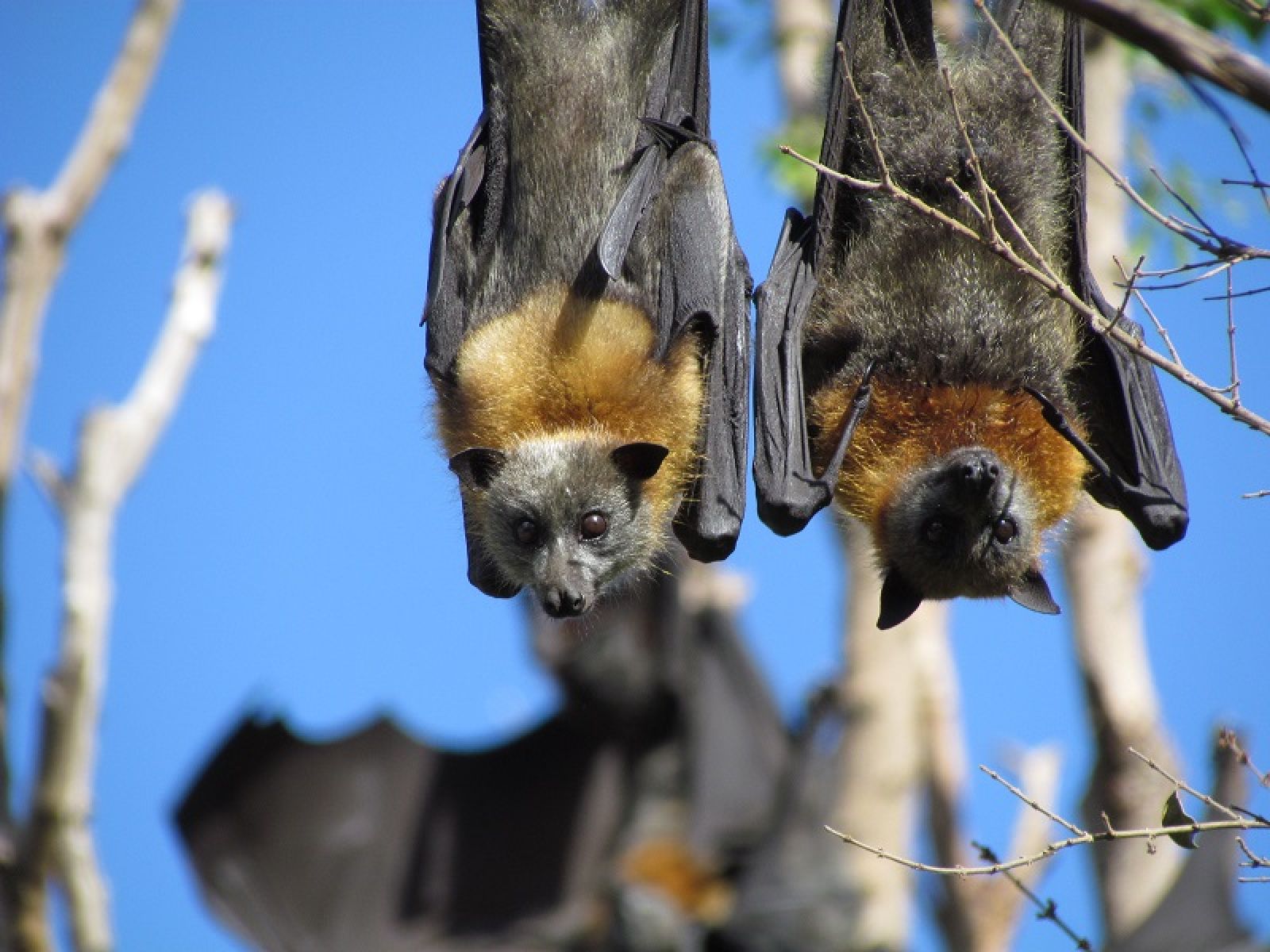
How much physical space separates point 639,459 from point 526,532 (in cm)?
52

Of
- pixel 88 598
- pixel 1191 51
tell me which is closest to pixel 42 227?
pixel 88 598

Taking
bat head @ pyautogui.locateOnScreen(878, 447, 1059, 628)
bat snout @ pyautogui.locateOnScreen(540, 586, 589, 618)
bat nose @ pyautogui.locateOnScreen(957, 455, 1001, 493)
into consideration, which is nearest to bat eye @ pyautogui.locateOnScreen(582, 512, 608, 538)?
bat snout @ pyautogui.locateOnScreen(540, 586, 589, 618)

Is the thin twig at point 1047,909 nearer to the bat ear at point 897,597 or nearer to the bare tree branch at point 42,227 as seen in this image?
the bat ear at point 897,597

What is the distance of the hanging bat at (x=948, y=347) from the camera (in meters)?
5.25

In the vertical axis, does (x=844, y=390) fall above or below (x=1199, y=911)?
above

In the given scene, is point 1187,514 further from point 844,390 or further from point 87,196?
point 87,196

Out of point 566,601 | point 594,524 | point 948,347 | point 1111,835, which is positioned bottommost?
point 1111,835

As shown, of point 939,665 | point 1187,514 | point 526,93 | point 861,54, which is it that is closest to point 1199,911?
point 939,665

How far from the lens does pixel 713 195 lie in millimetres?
5402

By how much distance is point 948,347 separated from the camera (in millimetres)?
5348

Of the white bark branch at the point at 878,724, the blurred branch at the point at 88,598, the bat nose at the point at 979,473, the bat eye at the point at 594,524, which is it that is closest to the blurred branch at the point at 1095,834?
the bat nose at the point at 979,473

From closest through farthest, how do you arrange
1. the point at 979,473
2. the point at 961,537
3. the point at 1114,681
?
1. the point at 979,473
2. the point at 961,537
3. the point at 1114,681

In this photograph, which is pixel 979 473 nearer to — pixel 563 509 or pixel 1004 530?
pixel 1004 530

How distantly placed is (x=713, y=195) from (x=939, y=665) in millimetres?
6118
